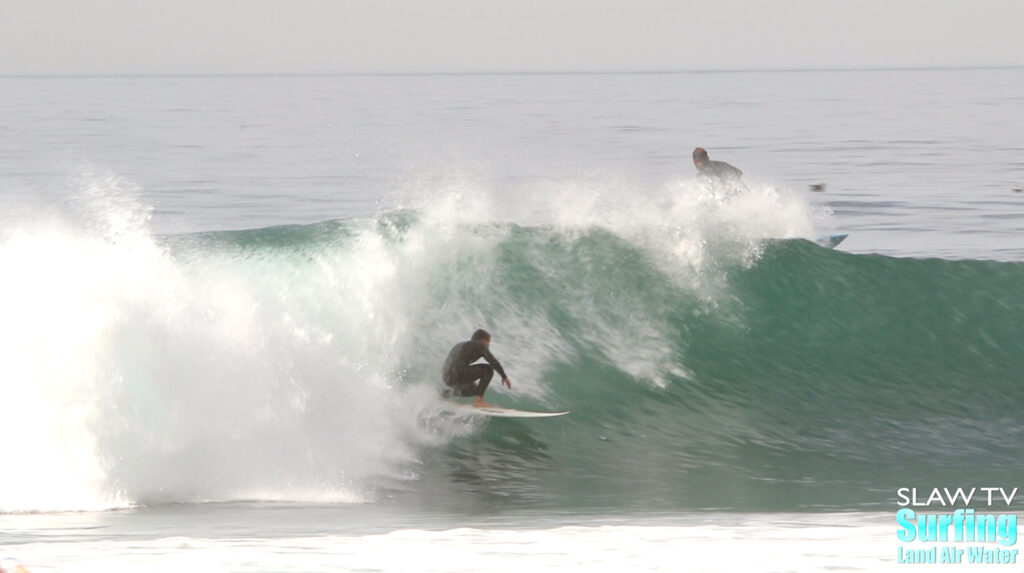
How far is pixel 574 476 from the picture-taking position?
12.7 metres

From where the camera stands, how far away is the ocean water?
10.0 meters

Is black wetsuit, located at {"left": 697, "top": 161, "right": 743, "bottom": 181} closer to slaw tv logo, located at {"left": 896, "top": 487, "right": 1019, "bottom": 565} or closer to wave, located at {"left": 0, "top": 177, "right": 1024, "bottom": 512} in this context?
wave, located at {"left": 0, "top": 177, "right": 1024, "bottom": 512}

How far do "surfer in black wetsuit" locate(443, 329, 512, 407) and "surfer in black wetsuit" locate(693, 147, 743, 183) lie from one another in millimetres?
6591

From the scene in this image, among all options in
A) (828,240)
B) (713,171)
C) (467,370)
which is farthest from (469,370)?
(828,240)

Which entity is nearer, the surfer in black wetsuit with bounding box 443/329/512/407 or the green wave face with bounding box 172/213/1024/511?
the green wave face with bounding box 172/213/1024/511

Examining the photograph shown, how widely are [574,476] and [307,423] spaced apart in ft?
7.80

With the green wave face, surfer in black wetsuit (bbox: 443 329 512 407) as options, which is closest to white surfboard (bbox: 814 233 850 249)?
the green wave face

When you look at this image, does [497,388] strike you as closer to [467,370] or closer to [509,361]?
[467,370]

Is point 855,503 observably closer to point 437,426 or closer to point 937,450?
point 937,450

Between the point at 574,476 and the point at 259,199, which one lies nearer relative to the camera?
the point at 574,476

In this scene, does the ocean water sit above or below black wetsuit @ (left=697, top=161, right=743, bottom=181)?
below

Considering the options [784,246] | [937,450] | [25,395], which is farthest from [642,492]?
[784,246]

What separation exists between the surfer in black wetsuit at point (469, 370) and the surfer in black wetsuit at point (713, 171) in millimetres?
6591

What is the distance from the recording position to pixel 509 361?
49.8 ft
